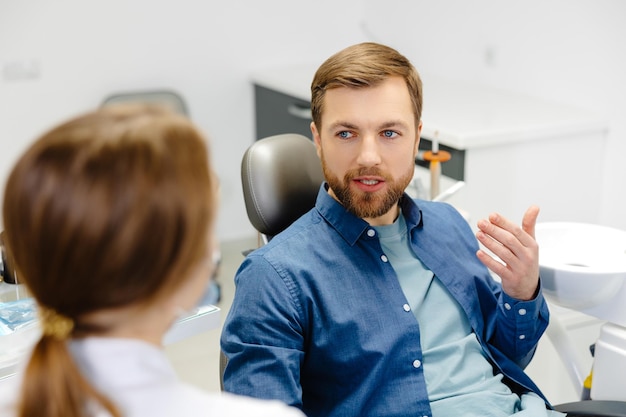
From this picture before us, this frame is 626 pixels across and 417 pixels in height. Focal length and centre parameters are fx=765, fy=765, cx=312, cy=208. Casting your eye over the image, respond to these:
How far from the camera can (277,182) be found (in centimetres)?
165

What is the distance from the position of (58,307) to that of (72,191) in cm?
12

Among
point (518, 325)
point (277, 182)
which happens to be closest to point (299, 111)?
point (277, 182)

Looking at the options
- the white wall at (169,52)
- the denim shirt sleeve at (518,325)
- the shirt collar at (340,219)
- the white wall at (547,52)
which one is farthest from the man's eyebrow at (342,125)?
the white wall at (169,52)

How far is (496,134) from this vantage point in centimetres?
247

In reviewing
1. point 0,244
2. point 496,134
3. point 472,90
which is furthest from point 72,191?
point 472,90

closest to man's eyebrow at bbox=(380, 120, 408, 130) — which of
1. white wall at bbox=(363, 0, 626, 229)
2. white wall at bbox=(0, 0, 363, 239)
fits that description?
white wall at bbox=(363, 0, 626, 229)

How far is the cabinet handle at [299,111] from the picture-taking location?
3283 mm

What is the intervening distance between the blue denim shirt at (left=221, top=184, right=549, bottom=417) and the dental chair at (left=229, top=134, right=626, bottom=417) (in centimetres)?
11

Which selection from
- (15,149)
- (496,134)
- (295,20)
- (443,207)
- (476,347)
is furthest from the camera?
(295,20)

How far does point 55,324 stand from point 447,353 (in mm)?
968

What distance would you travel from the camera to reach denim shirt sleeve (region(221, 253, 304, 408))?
130cm

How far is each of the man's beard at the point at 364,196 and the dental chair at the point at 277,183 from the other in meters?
0.15

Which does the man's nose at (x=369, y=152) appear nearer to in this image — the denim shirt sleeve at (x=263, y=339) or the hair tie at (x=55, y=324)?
the denim shirt sleeve at (x=263, y=339)

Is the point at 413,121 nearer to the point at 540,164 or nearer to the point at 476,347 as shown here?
the point at 476,347
